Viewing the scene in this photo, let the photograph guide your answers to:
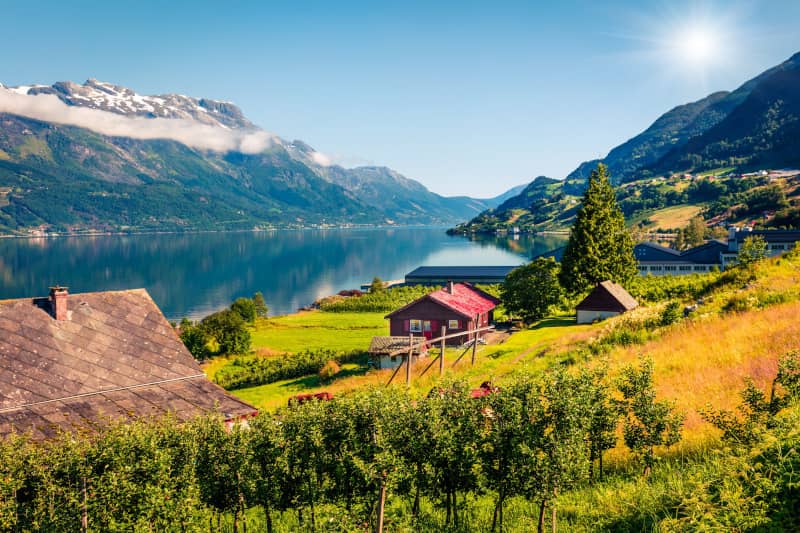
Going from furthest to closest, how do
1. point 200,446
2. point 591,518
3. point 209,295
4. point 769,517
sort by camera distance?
1. point 209,295
2. point 200,446
3. point 591,518
4. point 769,517

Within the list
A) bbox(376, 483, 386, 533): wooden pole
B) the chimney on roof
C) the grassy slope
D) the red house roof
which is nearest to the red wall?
the red house roof

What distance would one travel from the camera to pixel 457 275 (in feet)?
483

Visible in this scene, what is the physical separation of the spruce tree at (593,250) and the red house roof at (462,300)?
10663mm

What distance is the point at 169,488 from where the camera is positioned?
15.7 metres

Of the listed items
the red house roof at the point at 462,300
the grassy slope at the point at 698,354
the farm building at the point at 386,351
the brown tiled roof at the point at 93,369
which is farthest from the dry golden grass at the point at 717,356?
the red house roof at the point at 462,300

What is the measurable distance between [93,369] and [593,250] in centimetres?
5773

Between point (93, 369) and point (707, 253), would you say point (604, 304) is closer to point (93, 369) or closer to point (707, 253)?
point (93, 369)

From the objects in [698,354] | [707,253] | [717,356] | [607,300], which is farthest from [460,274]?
[717,356]

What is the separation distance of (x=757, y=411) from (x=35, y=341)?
108 ft

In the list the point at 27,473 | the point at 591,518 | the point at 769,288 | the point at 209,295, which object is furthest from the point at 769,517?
the point at 209,295

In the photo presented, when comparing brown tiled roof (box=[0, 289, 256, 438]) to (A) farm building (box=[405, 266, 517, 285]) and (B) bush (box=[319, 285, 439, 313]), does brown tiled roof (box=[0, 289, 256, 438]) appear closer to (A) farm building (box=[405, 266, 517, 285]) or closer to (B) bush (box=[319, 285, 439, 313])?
(B) bush (box=[319, 285, 439, 313])

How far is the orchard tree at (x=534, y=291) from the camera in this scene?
68438mm

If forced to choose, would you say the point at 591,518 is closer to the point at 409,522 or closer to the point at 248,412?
the point at 409,522

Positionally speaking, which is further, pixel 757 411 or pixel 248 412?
pixel 248 412
